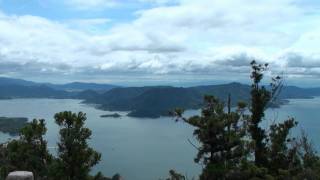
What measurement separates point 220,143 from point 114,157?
3645 inches

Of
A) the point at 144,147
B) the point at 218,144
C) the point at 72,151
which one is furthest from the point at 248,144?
the point at 144,147

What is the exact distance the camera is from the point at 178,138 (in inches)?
5113

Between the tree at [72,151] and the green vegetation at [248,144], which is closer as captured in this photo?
the tree at [72,151]

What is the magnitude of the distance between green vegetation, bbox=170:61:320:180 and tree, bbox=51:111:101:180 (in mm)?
3970

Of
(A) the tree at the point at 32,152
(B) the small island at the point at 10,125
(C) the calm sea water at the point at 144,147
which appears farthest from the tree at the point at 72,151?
(B) the small island at the point at 10,125

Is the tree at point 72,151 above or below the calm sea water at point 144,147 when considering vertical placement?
above

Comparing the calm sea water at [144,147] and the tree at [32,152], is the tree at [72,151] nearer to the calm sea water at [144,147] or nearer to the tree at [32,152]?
the tree at [32,152]

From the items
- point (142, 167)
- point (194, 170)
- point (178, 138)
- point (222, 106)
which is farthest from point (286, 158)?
point (178, 138)

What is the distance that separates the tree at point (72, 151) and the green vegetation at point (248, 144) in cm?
397

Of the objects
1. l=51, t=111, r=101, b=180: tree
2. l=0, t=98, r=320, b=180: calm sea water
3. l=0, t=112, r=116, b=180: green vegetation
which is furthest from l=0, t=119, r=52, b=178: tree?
l=0, t=98, r=320, b=180: calm sea water

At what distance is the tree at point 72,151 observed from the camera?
49.5 ft

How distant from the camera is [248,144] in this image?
17.3m

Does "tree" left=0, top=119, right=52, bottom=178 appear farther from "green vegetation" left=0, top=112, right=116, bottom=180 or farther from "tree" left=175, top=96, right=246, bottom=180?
"tree" left=175, top=96, right=246, bottom=180

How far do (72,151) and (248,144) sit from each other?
6742mm
